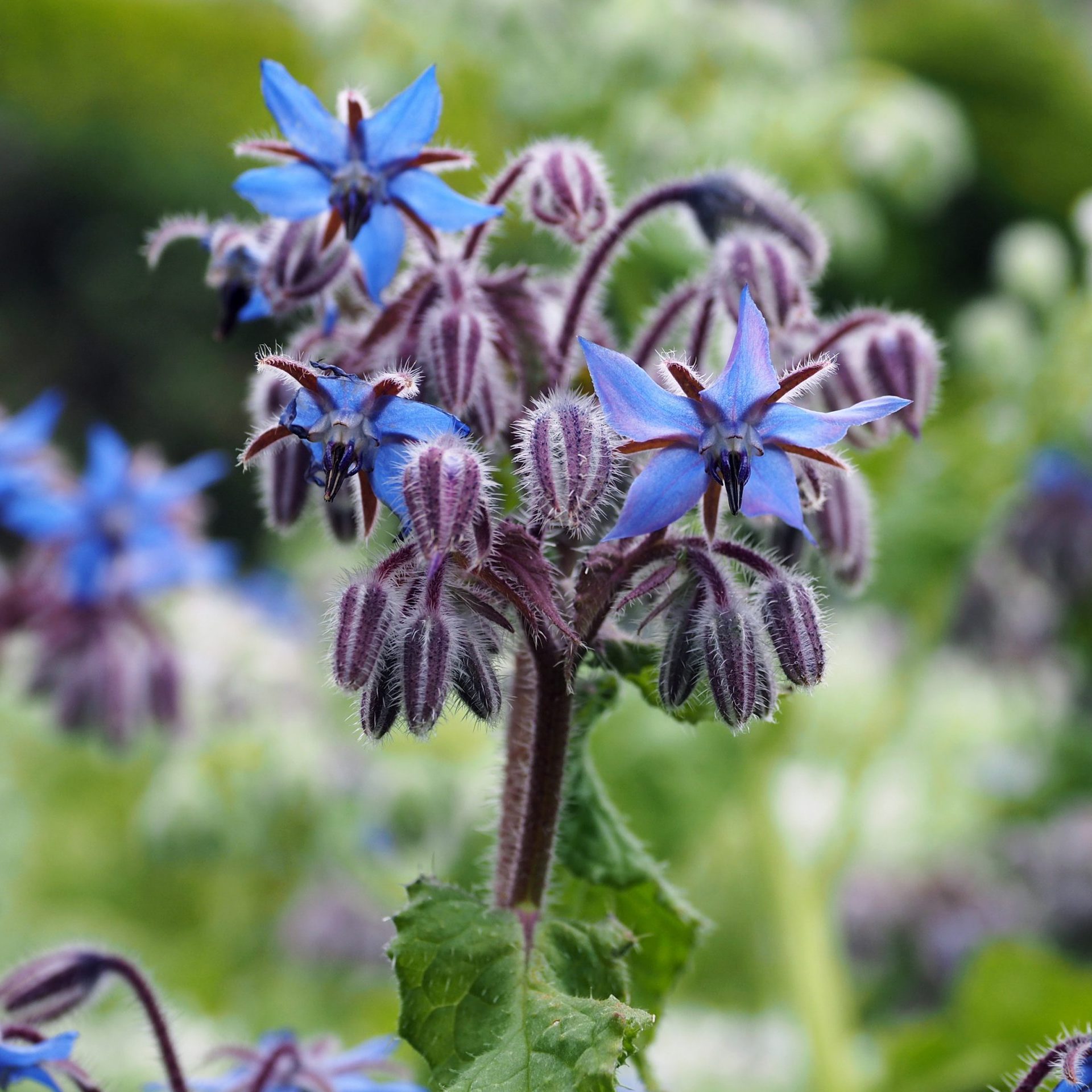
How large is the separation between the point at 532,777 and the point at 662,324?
0.35m

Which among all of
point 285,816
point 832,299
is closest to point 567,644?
point 285,816

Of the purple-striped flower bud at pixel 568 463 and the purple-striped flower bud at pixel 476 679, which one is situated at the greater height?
the purple-striped flower bud at pixel 568 463

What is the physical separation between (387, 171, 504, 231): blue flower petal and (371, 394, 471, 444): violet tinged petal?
0.57ft

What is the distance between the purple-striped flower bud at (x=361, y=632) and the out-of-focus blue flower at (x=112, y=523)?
1.10 m

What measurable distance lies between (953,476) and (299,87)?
1408 millimetres

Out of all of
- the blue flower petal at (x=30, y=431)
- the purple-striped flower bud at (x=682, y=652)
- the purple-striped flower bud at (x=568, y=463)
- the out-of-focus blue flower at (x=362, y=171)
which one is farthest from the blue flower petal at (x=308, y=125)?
the blue flower petal at (x=30, y=431)

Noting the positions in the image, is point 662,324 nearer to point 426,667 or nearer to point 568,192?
point 568,192

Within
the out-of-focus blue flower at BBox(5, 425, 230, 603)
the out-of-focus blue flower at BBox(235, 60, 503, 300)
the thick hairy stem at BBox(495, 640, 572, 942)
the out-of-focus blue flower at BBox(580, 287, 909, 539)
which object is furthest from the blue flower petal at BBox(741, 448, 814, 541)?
the out-of-focus blue flower at BBox(5, 425, 230, 603)

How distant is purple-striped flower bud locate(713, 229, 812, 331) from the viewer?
3.00ft

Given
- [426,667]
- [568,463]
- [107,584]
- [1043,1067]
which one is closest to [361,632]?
[426,667]

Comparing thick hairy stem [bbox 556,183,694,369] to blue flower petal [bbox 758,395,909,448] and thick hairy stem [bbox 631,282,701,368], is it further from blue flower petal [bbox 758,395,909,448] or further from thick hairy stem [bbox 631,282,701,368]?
blue flower petal [bbox 758,395,909,448]

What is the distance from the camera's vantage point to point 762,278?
91 centimetres

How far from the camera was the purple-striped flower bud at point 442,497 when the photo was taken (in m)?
0.69

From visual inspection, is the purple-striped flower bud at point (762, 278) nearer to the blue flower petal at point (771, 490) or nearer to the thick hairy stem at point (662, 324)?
the thick hairy stem at point (662, 324)
